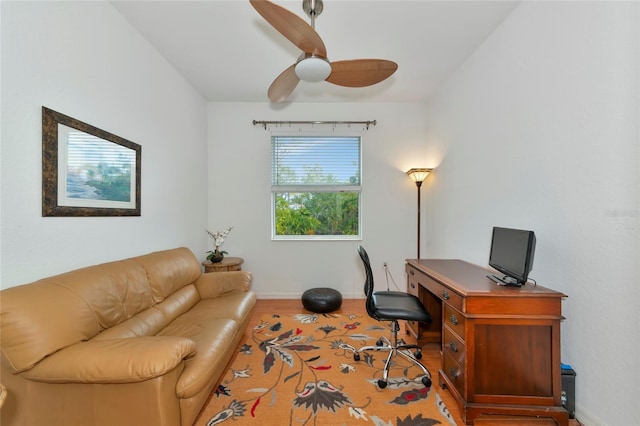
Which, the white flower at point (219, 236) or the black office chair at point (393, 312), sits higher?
the white flower at point (219, 236)

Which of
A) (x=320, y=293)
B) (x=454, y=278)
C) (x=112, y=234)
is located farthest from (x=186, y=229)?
(x=454, y=278)

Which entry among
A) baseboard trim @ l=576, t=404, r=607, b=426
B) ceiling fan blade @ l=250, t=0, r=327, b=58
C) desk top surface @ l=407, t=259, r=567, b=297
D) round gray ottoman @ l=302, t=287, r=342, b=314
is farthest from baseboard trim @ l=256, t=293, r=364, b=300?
ceiling fan blade @ l=250, t=0, r=327, b=58

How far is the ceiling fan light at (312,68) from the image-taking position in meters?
1.57

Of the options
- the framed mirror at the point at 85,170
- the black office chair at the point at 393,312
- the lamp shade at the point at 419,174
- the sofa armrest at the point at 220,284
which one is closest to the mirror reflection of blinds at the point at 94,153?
the framed mirror at the point at 85,170

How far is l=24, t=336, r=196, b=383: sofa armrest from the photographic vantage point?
109 cm

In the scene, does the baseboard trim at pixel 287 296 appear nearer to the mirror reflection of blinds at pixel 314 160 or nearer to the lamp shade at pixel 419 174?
the mirror reflection of blinds at pixel 314 160

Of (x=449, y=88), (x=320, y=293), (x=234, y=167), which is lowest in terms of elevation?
(x=320, y=293)

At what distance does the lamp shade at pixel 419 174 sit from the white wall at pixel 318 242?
252mm

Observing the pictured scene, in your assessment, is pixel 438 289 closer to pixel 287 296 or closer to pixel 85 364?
pixel 85 364

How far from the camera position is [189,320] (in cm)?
195

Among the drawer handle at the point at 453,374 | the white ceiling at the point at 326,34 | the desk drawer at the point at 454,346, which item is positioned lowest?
the drawer handle at the point at 453,374

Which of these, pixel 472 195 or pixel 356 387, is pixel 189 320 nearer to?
pixel 356 387

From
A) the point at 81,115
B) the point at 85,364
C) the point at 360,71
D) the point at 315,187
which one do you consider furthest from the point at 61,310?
the point at 315,187

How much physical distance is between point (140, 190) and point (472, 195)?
3255 mm
